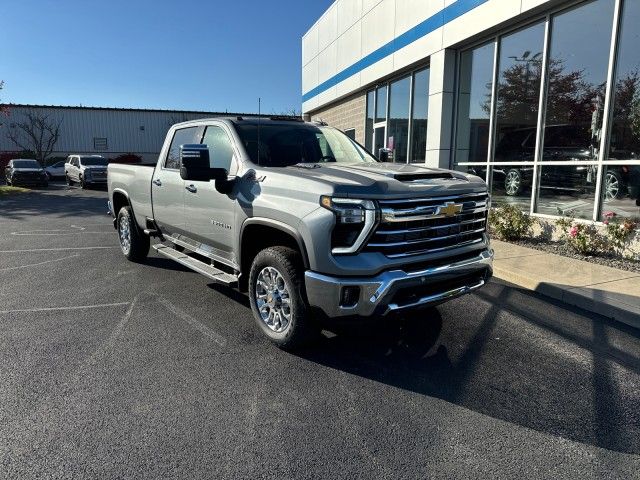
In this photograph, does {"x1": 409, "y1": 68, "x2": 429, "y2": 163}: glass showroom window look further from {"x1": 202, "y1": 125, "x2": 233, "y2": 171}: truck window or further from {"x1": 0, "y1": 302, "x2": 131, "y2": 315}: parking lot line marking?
{"x1": 0, "y1": 302, "x2": 131, "y2": 315}: parking lot line marking

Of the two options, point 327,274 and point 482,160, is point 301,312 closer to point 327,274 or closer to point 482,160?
point 327,274

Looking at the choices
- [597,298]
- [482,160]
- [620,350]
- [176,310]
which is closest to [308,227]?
[176,310]

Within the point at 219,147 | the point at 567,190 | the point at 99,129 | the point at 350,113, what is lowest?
the point at 567,190

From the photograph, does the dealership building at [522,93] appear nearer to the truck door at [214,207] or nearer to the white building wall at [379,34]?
the white building wall at [379,34]

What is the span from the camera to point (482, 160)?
1100 cm

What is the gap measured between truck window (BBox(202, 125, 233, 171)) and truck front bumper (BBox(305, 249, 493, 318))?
189cm

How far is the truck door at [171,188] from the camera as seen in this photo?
18.8 feet

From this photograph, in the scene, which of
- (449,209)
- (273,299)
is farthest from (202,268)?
(449,209)

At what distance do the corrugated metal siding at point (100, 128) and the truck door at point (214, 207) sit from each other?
38.5 m

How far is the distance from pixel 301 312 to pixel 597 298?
3542 mm

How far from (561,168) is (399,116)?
6913 millimetres

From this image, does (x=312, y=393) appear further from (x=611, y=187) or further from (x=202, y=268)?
(x=611, y=187)

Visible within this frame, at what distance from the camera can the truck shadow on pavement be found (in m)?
3.24

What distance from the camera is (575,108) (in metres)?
8.50
